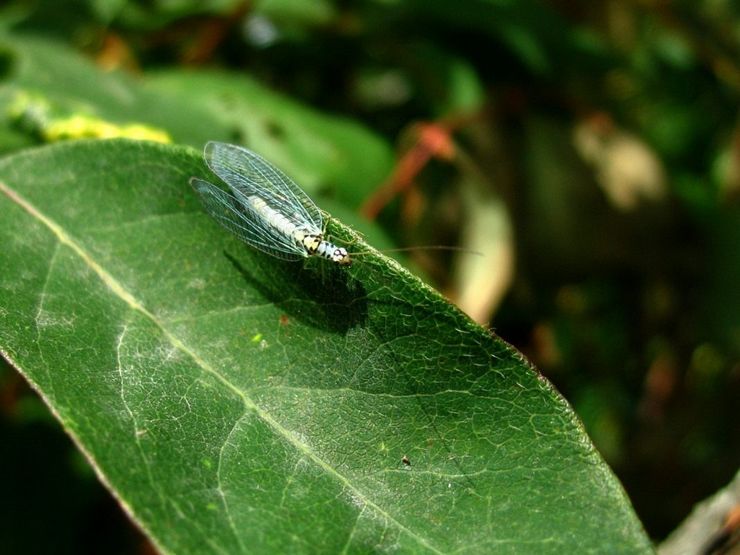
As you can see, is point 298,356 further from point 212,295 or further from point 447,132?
point 447,132

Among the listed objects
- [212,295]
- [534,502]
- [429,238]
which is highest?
[534,502]

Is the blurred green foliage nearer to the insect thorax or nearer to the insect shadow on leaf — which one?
the insect thorax

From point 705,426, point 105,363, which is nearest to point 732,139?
point 705,426

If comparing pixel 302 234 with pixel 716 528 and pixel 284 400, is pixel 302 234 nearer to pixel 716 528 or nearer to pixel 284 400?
pixel 284 400

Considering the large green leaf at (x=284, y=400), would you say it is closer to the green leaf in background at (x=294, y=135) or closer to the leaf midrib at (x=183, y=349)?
the leaf midrib at (x=183, y=349)

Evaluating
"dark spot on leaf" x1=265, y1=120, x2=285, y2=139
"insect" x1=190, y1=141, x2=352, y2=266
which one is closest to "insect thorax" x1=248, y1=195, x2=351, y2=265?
"insect" x1=190, y1=141, x2=352, y2=266

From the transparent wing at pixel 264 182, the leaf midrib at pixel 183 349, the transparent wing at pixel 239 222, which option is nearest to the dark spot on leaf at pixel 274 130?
the transparent wing at pixel 264 182

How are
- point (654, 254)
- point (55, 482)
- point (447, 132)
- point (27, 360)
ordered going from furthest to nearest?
point (654, 254)
point (55, 482)
point (447, 132)
point (27, 360)
